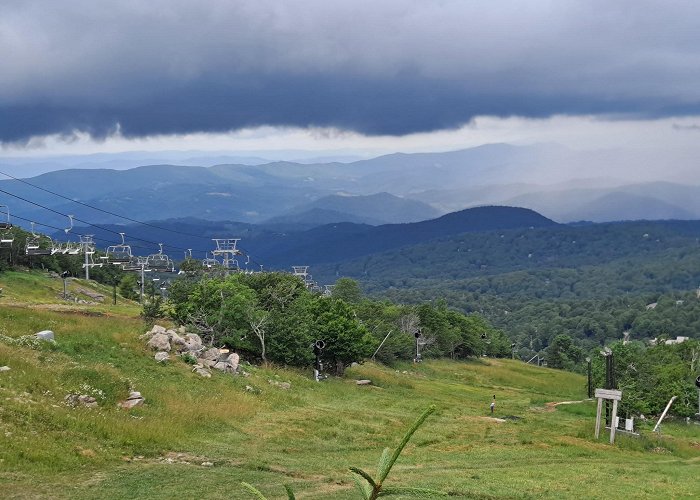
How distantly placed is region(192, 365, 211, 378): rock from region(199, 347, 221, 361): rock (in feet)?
10.3

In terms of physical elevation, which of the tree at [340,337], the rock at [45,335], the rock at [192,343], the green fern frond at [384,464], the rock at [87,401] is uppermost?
the green fern frond at [384,464]

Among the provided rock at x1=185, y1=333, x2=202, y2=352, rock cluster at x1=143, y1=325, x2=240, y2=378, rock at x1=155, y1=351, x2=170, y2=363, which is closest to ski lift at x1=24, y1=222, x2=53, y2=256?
rock at x1=185, y1=333, x2=202, y2=352

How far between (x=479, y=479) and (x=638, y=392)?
3738 centimetres

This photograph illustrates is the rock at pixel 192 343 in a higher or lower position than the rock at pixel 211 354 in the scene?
higher

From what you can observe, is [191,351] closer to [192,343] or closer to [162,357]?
[192,343]

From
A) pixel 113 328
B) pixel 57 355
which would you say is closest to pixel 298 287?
pixel 113 328

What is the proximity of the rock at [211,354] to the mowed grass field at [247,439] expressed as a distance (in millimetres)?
3005

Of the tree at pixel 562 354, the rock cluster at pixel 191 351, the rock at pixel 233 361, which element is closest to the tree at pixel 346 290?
the tree at pixel 562 354

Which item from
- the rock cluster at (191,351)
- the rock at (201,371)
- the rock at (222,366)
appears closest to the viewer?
the rock at (201,371)

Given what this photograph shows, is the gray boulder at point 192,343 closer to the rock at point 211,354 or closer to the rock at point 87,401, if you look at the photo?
the rock at point 211,354

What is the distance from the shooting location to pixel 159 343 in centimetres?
5003

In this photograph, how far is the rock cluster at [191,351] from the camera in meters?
49.2

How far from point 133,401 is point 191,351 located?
14.7 metres

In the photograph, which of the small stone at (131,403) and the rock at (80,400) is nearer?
the rock at (80,400)
